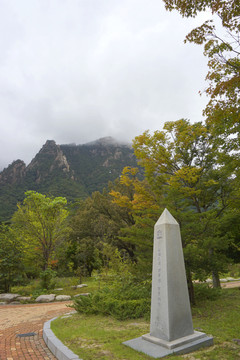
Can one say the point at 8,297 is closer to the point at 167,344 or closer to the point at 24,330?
the point at 24,330

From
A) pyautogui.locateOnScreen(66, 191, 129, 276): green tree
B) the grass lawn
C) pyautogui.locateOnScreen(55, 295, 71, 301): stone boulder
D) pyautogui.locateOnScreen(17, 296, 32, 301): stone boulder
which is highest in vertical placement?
pyautogui.locateOnScreen(66, 191, 129, 276): green tree

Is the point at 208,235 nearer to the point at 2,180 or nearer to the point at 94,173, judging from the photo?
the point at 94,173

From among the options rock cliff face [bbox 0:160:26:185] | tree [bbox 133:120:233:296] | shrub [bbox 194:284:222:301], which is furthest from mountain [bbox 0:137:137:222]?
shrub [bbox 194:284:222:301]

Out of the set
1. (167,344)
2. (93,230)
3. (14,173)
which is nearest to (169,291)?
(167,344)

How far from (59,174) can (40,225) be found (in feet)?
149

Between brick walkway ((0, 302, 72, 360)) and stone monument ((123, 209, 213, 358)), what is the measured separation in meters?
2.00

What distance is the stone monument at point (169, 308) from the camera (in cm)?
441

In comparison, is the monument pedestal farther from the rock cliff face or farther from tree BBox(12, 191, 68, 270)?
the rock cliff face

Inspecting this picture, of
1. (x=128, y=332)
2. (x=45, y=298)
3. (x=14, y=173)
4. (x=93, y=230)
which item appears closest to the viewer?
(x=128, y=332)

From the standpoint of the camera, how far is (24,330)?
7.00 meters

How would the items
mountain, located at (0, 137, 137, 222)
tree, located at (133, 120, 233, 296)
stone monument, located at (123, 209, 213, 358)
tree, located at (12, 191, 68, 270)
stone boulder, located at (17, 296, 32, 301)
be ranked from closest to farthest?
stone monument, located at (123, 209, 213, 358) < tree, located at (133, 120, 233, 296) < stone boulder, located at (17, 296, 32, 301) < tree, located at (12, 191, 68, 270) < mountain, located at (0, 137, 137, 222)

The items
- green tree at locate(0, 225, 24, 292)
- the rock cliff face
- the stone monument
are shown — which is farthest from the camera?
the rock cliff face

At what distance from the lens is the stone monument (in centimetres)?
441

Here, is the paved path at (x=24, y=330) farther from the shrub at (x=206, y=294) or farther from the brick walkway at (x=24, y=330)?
the shrub at (x=206, y=294)
